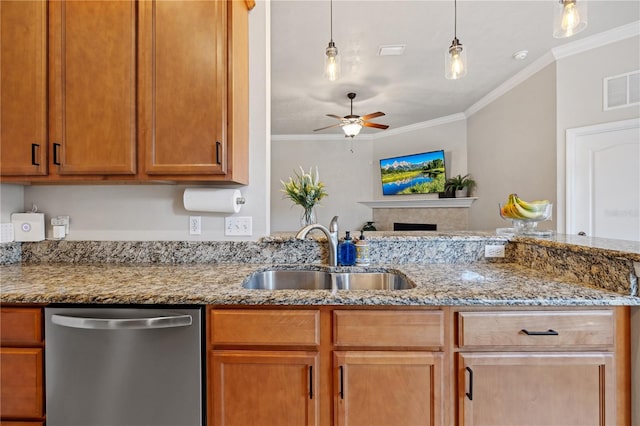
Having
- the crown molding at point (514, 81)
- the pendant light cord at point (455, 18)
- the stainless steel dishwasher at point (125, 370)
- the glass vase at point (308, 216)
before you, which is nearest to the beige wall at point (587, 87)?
the crown molding at point (514, 81)

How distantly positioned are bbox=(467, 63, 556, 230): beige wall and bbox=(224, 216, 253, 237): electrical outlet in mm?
3071

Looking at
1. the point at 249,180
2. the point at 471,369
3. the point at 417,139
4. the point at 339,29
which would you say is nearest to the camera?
the point at 471,369

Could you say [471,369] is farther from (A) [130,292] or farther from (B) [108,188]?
(B) [108,188]

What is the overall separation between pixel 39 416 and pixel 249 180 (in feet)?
4.29

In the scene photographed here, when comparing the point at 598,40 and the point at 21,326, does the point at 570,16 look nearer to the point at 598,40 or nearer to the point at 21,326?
the point at 598,40

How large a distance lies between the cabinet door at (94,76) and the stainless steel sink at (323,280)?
2.81 feet

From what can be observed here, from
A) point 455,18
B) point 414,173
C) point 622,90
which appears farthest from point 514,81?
point 414,173

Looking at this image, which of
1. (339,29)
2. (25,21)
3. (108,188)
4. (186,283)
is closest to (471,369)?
(186,283)

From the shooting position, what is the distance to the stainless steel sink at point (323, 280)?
5.20 ft

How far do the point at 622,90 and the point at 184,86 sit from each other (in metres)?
3.53

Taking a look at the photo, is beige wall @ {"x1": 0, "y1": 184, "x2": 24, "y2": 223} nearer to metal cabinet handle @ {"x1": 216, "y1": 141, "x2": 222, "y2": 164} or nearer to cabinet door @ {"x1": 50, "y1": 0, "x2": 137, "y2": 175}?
cabinet door @ {"x1": 50, "y1": 0, "x2": 137, "y2": 175}

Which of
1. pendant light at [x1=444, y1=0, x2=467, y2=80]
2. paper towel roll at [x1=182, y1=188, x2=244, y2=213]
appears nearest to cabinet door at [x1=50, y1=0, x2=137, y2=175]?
paper towel roll at [x1=182, y1=188, x2=244, y2=213]

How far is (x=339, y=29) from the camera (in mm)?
2600

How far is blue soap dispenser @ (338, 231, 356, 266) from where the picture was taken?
5.39 ft
